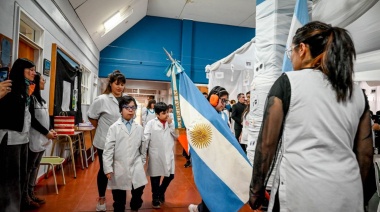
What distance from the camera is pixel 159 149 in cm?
280

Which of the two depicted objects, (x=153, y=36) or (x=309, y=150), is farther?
(x=153, y=36)

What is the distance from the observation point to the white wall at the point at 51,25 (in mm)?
2479

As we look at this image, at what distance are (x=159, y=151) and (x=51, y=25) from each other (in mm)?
2601

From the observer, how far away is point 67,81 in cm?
450

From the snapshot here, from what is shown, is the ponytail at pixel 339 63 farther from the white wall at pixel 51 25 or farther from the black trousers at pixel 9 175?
A: the white wall at pixel 51 25

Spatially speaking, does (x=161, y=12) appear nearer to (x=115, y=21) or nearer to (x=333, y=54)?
(x=115, y=21)

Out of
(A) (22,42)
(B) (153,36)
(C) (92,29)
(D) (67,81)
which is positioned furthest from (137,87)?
(A) (22,42)

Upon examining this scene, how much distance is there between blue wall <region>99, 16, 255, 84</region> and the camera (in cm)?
853

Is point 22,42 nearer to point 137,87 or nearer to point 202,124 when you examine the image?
point 202,124

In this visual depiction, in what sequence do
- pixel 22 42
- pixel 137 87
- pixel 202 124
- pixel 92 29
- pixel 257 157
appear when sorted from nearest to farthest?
pixel 257 157 → pixel 202 124 → pixel 22 42 → pixel 92 29 → pixel 137 87

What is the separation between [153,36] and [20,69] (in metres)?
7.05

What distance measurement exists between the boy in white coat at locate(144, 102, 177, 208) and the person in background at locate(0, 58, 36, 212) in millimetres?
1149

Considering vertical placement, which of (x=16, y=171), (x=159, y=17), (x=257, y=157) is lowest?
(x=16, y=171)

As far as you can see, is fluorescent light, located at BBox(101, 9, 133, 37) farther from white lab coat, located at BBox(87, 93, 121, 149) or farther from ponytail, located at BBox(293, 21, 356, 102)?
ponytail, located at BBox(293, 21, 356, 102)
